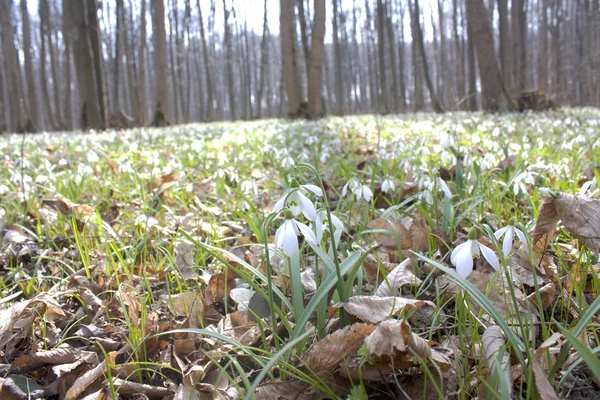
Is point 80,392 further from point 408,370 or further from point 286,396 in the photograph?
point 408,370

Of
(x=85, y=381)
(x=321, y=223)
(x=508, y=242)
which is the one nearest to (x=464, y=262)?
(x=508, y=242)

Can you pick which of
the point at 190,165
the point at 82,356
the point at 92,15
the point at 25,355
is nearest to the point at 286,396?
the point at 82,356

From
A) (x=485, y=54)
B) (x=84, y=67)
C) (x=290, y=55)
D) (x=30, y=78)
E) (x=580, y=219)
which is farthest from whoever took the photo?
(x=30, y=78)

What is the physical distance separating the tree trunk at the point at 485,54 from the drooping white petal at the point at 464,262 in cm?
1069

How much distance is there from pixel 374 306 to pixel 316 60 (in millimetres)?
12832

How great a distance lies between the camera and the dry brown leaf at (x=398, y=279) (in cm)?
150

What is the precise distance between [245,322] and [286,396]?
389 millimetres

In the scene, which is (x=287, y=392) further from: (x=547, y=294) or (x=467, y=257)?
(x=547, y=294)

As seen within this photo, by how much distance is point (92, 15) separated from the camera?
14.0 meters

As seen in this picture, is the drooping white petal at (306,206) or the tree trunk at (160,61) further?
the tree trunk at (160,61)

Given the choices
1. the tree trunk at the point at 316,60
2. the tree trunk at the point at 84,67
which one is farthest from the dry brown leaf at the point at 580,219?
the tree trunk at the point at 84,67

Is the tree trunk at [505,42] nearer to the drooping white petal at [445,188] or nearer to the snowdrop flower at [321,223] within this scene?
the drooping white petal at [445,188]

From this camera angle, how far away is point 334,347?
1129mm

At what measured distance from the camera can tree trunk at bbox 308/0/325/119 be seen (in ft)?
42.4
